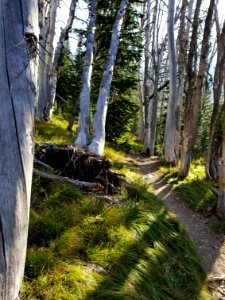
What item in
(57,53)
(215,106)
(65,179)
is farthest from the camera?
(57,53)

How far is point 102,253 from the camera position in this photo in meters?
3.71

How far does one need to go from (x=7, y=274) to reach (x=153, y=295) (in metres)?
1.95

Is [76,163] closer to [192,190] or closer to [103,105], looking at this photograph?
[103,105]

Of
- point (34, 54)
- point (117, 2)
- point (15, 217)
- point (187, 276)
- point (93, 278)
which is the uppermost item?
point (117, 2)

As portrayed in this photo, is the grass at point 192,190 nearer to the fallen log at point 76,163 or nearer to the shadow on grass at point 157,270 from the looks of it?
the shadow on grass at point 157,270

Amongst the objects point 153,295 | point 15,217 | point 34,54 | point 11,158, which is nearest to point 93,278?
point 153,295

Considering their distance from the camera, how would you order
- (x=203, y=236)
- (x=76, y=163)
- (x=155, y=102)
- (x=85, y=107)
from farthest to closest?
(x=155, y=102)
(x=85, y=107)
(x=203, y=236)
(x=76, y=163)

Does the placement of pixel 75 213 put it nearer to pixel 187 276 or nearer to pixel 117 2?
pixel 187 276

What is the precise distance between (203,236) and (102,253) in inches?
144

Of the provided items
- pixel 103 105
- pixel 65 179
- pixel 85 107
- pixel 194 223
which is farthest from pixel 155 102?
pixel 65 179

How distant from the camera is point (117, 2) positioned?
38.4ft

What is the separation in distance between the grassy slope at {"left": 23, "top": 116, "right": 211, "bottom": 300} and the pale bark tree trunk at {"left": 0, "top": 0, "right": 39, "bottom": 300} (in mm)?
852

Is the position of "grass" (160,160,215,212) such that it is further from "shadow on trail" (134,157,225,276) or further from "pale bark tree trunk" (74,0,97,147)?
"pale bark tree trunk" (74,0,97,147)

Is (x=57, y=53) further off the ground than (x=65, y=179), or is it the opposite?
(x=57, y=53)
